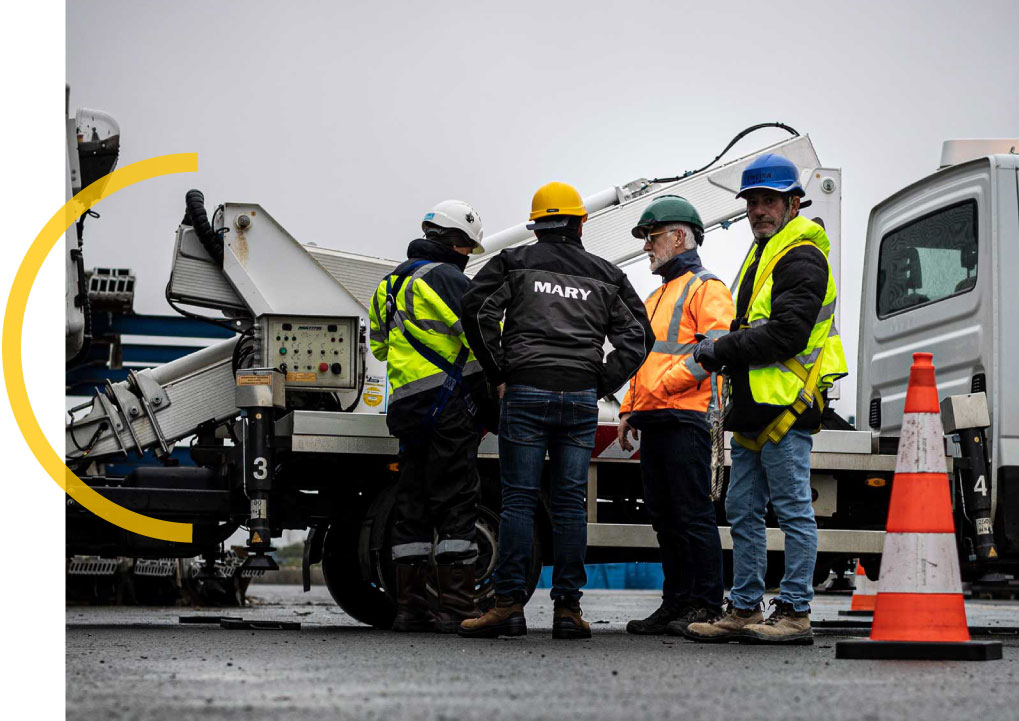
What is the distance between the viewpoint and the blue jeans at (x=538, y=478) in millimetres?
5965

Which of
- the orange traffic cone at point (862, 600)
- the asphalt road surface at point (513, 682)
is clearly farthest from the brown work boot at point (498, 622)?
the orange traffic cone at point (862, 600)

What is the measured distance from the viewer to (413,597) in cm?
654

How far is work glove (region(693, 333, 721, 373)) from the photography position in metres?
5.80

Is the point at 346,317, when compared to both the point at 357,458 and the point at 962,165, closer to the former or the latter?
the point at 357,458

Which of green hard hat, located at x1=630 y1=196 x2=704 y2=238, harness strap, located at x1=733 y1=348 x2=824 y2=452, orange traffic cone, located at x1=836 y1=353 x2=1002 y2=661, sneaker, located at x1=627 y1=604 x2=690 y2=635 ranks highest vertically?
green hard hat, located at x1=630 y1=196 x2=704 y2=238

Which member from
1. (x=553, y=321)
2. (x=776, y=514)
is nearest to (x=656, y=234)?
(x=553, y=321)

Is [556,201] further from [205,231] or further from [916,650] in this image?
[916,650]

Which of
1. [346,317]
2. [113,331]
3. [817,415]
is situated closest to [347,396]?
[346,317]

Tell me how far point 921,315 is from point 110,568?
851 cm

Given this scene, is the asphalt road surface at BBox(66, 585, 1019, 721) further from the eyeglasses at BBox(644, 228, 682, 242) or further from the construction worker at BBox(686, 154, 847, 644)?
the eyeglasses at BBox(644, 228, 682, 242)

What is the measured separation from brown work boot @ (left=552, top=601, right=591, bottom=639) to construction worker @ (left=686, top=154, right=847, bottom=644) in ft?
1.57

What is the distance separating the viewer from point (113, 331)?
10414mm

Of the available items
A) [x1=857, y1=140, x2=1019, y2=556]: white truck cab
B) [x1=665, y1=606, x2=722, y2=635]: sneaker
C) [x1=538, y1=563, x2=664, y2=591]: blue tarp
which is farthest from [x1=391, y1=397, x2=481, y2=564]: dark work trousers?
[x1=538, y1=563, x2=664, y2=591]: blue tarp

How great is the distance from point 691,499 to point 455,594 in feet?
3.76
